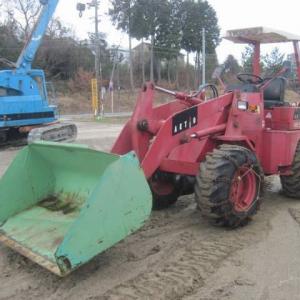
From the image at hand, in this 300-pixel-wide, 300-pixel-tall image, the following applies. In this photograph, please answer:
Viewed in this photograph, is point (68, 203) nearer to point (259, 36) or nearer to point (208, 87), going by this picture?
point (208, 87)

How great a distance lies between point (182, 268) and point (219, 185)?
3.44 ft

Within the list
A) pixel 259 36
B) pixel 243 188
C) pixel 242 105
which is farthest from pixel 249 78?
pixel 243 188

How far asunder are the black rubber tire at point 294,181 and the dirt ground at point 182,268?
3.67ft

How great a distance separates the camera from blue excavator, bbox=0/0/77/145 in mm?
12629

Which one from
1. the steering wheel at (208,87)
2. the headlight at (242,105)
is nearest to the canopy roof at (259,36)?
the steering wheel at (208,87)

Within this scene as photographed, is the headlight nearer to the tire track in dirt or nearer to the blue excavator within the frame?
the tire track in dirt

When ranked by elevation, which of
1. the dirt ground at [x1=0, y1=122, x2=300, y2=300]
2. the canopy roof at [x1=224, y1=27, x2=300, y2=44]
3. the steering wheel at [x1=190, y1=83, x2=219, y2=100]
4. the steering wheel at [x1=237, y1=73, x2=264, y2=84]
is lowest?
the dirt ground at [x1=0, y1=122, x2=300, y2=300]

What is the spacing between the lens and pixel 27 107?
13.0 m

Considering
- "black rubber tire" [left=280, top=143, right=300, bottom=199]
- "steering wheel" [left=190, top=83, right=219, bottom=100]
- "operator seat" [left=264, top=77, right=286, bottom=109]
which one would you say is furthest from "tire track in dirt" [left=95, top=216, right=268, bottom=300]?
"operator seat" [left=264, top=77, right=286, bottom=109]

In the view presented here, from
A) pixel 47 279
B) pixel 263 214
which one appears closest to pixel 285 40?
pixel 263 214

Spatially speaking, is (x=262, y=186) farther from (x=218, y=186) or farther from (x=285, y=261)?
(x=285, y=261)

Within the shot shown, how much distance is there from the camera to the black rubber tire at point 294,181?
659 cm

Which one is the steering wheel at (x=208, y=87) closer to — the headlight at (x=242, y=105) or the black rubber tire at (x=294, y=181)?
the headlight at (x=242, y=105)

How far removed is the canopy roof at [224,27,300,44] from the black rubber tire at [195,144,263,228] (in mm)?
2389
